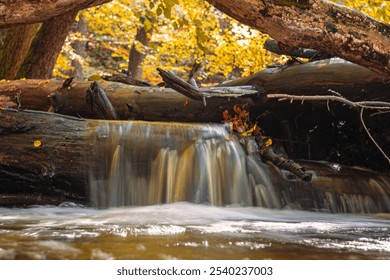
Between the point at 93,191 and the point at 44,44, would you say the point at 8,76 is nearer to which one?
the point at 44,44

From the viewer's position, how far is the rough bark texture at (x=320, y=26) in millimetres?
3629

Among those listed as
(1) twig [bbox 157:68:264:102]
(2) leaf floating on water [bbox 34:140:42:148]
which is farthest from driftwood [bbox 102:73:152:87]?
(2) leaf floating on water [bbox 34:140:42:148]

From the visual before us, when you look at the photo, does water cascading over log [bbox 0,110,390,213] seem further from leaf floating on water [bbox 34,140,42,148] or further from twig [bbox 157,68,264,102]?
Answer: twig [bbox 157,68,264,102]

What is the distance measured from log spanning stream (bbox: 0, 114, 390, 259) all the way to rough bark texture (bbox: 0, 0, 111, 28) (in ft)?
5.24

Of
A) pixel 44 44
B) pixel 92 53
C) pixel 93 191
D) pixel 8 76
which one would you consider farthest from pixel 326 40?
pixel 92 53

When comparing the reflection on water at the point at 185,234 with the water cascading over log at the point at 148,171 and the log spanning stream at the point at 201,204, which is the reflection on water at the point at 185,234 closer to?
the log spanning stream at the point at 201,204

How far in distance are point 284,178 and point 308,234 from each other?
2299 millimetres

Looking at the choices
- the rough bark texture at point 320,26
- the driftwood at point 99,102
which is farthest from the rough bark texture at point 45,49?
the rough bark texture at point 320,26

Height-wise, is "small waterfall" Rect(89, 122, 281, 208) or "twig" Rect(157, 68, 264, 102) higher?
"twig" Rect(157, 68, 264, 102)

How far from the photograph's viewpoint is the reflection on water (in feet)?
8.39

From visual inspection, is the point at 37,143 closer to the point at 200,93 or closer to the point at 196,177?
the point at 196,177

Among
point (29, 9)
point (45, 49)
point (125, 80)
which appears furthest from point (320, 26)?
point (45, 49)

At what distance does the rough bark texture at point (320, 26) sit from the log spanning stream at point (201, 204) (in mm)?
1585

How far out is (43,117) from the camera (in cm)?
529
